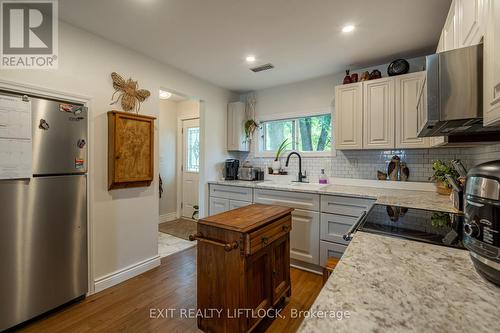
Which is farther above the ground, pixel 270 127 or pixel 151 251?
pixel 270 127

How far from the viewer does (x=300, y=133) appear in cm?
347

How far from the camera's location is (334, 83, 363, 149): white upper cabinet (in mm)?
2660

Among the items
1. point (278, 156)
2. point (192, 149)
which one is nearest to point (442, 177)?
point (278, 156)

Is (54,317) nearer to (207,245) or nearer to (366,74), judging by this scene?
(207,245)

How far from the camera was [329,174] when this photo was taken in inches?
123

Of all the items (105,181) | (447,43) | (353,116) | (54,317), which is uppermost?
(447,43)

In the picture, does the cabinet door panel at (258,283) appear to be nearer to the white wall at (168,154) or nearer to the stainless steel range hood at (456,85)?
the stainless steel range hood at (456,85)

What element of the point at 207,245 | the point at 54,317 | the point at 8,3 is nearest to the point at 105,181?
the point at 54,317

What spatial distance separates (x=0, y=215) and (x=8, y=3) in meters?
1.55

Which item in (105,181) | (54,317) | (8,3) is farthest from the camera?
(105,181)

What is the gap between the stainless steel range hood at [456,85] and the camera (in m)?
0.94

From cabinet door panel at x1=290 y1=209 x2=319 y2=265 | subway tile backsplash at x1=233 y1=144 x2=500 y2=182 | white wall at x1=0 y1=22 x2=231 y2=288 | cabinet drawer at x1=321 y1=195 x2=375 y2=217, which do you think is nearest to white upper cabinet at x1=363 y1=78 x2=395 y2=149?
subway tile backsplash at x1=233 y1=144 x2=500 y2=182

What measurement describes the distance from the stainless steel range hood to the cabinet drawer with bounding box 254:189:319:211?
161 centimetres

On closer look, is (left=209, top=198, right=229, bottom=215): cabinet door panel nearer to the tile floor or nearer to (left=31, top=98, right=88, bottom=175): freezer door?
the tile floor
